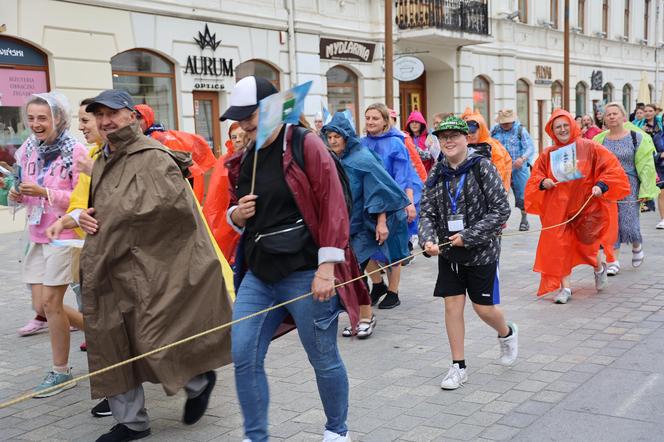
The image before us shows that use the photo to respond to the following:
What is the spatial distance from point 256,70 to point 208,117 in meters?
1.77

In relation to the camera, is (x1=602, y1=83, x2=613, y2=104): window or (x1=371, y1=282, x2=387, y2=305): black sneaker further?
(x1=602, y1=83, x2=613, y2=104): window

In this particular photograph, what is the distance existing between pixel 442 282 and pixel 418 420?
38.0 inches

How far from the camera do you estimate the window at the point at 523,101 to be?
1080 inches

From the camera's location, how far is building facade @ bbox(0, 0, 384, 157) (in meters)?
12.8

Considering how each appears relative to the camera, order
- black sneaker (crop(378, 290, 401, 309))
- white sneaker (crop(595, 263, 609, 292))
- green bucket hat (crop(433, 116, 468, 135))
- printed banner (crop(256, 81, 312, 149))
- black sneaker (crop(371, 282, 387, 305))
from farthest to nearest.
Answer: white sneaker (crop(595, 263, 609, 292)) < black sneaker (crop(371, 282, 387, 305)) < black sneaker (crop(378, 290, 401, 309)) < green bucket hat (crop(433, 116, 468, 135)) < printed banner (crop(256, 81, 312, 149))

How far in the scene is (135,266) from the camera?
3.73 meters

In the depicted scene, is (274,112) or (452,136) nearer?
(274,112)

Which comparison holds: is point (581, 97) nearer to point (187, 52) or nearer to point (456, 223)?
point (187, 52)

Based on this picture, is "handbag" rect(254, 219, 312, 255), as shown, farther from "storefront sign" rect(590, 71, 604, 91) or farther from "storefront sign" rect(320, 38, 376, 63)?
"storefront sign" rect(590, 71, 604, 91)

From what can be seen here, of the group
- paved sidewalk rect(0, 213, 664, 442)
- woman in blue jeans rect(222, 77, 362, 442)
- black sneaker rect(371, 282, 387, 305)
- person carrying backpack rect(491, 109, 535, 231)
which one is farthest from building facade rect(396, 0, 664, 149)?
woman in blue jeans rect(222, 77, 362, 442)

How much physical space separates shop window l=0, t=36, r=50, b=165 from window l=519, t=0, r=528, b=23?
19.0m

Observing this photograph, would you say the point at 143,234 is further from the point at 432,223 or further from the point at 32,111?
the point at 432,223

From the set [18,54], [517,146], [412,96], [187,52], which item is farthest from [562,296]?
[412,96]

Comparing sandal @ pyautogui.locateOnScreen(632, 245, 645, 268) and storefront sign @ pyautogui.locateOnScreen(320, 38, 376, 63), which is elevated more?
storefront sign @ pyautogui.locateOnScreen(320, 38, 376, 63)
